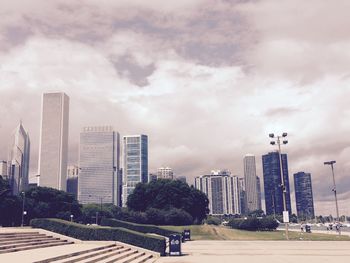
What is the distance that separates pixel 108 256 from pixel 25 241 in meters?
6.42

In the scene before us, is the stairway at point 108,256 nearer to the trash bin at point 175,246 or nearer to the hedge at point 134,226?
the trash bin at point 175,246

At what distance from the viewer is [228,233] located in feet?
207

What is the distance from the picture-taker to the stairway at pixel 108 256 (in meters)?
21.9

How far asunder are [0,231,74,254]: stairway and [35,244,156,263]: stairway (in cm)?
442

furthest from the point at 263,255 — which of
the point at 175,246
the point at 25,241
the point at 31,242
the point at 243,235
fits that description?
the point at 243,235

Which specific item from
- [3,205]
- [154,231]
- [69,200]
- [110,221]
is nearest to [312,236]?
[154,231]

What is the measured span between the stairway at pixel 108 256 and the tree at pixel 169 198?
63.7 metres

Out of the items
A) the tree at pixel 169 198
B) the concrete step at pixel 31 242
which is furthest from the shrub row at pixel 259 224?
the concrete step at pixel 31 242

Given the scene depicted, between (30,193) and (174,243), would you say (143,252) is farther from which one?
(30,193)

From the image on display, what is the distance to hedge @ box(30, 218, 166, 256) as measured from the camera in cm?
3341

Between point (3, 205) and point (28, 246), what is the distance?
Result: 6308 cm

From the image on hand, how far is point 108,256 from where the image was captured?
27.2m

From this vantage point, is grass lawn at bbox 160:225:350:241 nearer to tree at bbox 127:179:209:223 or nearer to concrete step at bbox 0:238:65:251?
tree at bbox 127:179:209:223

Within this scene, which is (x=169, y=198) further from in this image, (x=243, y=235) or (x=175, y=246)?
(x=175, y=246)
